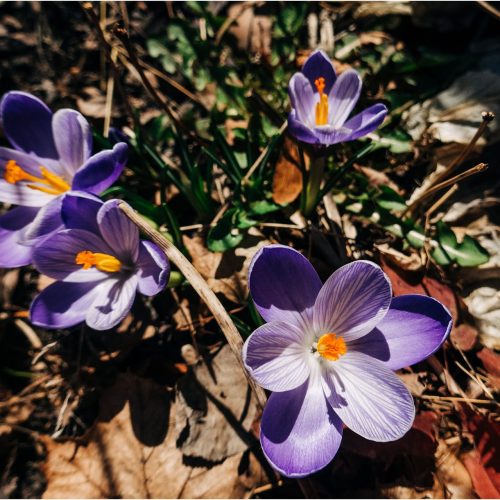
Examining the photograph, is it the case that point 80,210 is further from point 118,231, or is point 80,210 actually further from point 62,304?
point 62,304

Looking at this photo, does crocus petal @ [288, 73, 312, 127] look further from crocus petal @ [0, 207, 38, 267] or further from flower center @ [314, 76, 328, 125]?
crocus petal @ [0, 207, 38, 267]

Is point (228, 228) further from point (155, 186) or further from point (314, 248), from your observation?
point (155, 186)

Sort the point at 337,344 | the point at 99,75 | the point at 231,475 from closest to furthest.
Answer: the point at 337,344
the point at 231,475
the point at 99,75

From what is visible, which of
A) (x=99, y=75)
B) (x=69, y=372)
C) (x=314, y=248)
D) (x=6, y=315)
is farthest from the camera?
(x=99, y=75)

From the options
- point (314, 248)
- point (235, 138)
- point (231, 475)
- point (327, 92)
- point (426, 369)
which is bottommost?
point (231, 475)

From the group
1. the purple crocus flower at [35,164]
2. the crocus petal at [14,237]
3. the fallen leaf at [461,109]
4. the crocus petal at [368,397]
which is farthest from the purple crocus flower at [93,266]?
the fallen leaf at [461,109]

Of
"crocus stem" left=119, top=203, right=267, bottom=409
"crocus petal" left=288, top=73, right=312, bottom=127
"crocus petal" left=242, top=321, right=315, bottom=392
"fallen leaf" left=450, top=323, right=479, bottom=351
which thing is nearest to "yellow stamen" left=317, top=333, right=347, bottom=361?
"crocus petal" left=242, top=321, right=315, bottom=392

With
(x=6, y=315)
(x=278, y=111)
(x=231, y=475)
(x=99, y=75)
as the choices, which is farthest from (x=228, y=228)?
(x=99, y=75)
